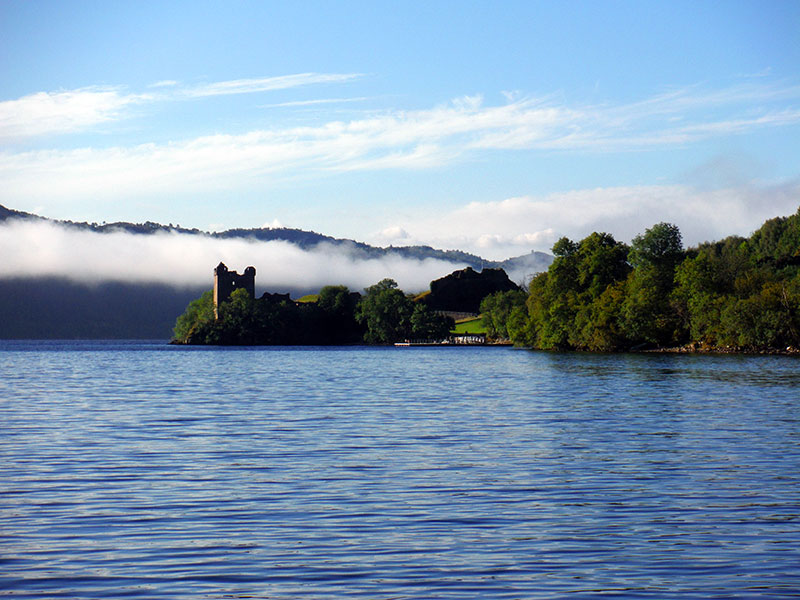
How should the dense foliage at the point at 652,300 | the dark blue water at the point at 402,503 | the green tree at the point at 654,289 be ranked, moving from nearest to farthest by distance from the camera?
1. the dark blue water at the point at 402,503
2. the dense foliage at the point at 652,300
3. the green tree at the point at 654,289

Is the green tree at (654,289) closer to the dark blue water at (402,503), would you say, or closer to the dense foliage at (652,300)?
the dense foliage at (652,300)

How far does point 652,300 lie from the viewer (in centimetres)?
11481

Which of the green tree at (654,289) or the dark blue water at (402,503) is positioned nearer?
the dark blue water at (402,503)

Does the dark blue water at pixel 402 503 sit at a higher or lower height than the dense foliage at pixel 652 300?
lower

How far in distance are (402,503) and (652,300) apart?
4024 inches

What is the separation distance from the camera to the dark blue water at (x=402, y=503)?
39.8 ft

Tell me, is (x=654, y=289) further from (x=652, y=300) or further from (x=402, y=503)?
(x=402, y=503)

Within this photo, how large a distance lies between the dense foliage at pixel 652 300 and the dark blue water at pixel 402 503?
236 feet

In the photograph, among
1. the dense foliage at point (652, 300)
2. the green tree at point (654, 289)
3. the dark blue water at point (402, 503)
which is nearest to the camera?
the dark blue water at point (402, 503)

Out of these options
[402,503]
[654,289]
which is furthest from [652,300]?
[402,503]

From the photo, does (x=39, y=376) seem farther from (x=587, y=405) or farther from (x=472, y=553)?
(x=472, y=553)

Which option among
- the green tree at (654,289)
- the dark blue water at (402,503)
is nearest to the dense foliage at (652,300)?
the green tree at (654,289)

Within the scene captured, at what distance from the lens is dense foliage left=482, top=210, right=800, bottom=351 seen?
342 feet

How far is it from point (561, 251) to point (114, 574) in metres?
125
